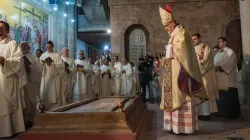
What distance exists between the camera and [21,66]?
4371 millimetres

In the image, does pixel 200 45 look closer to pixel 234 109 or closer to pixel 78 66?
pixel 234 109

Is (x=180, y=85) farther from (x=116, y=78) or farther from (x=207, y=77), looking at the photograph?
(x=116, y=78)

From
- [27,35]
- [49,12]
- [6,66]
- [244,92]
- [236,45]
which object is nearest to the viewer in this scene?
[6,66]

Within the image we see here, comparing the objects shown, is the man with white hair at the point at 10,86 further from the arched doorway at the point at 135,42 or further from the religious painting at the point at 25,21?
the arched doorway at the point at 135,42

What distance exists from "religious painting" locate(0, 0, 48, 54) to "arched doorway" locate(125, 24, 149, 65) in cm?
433

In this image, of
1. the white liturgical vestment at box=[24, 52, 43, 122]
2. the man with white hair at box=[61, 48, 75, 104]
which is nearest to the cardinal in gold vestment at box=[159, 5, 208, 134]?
the white liturgical vestment at box=[24, 52, 43, 122]

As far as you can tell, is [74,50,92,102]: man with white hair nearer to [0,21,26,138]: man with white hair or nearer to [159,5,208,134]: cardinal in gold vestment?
[0,21,26,138]: man with white hair

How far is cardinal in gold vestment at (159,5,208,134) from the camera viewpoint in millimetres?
3754

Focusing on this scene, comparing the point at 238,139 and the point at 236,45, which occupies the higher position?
the point at 236,45

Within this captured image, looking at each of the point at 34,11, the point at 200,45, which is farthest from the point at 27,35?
the point at 200,45

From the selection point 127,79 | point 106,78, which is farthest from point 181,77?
point 127,79

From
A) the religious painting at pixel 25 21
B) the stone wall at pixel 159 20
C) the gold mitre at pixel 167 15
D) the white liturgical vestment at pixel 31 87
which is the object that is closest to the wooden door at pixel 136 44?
the stone wall at pixel 159 20

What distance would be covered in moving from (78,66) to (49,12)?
20.2 feet

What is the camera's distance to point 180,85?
12.5 feet
